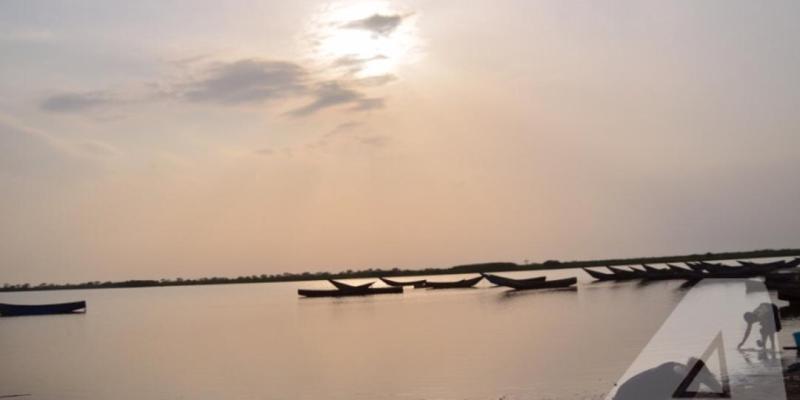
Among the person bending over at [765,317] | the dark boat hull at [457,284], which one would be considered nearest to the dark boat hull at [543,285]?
the dark boat hull at [457,284]

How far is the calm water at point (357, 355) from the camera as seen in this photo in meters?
20.6

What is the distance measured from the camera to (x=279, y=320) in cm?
5106

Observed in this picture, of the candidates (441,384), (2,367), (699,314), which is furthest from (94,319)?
(441,384)

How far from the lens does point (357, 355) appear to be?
2886 centimetres

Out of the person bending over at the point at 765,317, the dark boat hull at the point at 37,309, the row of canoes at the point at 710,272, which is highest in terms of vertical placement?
the dark boat hull at the point at 37,309

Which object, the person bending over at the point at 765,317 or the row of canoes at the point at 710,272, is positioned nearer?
the person bending over at the point at 765,317

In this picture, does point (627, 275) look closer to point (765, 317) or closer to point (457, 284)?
point (457, 284)

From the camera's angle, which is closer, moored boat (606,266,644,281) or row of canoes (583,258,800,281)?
row of canoes (583,258,800,281)

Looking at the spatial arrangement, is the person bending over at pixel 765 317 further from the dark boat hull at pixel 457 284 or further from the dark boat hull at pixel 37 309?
the dark boat hull at pixel 457 284

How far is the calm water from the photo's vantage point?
20578mm

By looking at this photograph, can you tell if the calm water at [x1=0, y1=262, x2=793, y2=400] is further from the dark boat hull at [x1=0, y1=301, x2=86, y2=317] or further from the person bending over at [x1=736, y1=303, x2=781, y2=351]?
the dark boat hull at [x1=0, y1=301, x2=86, y2=317]

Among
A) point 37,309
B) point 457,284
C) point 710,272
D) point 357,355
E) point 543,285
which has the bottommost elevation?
point 357,355

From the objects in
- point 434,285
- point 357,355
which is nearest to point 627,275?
point 434,285

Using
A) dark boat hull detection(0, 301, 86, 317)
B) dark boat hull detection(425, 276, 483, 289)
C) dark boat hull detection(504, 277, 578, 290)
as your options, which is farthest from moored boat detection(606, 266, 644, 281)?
dark boat hull detection(0, 301, 86, 317)
